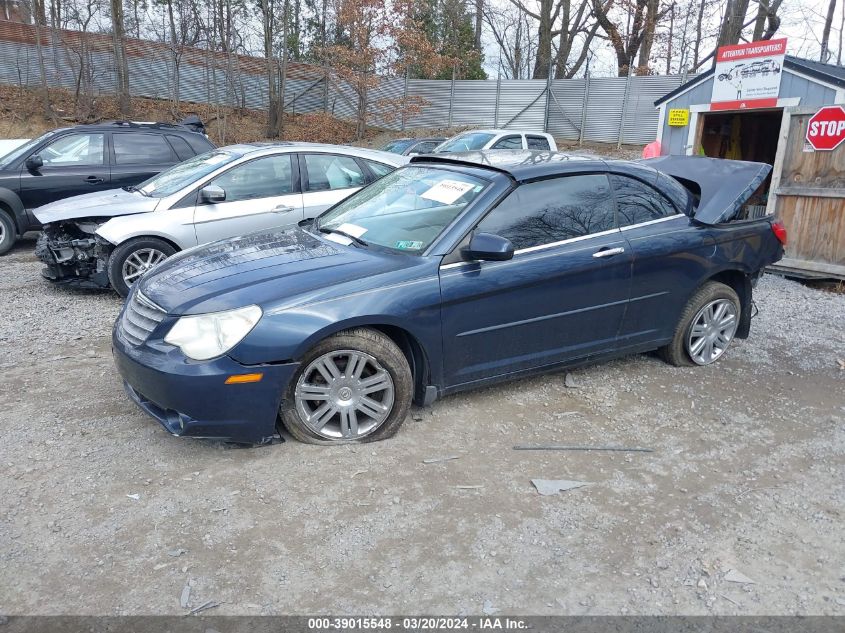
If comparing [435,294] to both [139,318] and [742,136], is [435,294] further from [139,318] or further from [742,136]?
[742,136]

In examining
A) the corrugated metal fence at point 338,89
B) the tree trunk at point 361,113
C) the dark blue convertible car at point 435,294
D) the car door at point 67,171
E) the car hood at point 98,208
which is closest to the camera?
the dark blue convertible car at point 435,294

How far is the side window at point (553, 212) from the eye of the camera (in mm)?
4250

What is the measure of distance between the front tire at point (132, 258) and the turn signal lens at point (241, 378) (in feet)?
11.8

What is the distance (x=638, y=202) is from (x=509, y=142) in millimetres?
9454

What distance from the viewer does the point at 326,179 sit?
7.21 m

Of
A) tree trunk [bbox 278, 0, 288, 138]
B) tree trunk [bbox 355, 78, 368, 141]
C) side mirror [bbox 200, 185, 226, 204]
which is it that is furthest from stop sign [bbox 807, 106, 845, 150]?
tree trunk [bbox 278, 0, 288, 138]

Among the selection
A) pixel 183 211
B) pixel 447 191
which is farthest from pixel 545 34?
pixel 447 191

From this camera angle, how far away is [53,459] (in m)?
3.70

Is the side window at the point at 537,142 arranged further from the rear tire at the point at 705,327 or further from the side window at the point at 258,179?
the rear tire at the point at 705,327

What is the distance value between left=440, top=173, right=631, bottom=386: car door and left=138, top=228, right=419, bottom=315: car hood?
0.51 m

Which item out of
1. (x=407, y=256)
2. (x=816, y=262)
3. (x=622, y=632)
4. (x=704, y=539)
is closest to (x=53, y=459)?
(x=407, y=256)

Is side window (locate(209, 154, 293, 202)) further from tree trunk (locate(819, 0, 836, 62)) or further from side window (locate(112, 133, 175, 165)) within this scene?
tree trunk (locate(819, 0, 836, 62))

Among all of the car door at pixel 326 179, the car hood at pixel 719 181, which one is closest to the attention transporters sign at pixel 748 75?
Answer: the car hood at pixel 719 181

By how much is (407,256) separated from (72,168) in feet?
22.9
